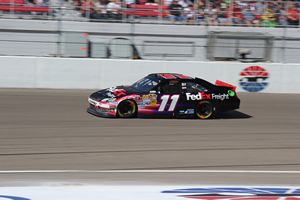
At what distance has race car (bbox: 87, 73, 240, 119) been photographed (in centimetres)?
1331

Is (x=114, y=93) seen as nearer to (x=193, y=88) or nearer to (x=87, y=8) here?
(x=193, y=88)

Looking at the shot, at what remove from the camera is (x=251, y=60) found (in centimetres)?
2091

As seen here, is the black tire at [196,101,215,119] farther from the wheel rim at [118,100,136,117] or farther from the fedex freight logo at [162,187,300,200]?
the fedex freight logo at [162,187,300,200]

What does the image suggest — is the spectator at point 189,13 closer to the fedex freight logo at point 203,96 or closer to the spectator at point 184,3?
the spectator at point 184,3

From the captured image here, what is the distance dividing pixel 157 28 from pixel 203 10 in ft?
6.75

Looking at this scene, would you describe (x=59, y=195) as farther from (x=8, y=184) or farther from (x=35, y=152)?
(x=35, y=152)

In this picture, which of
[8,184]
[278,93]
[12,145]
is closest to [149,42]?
[278,93]

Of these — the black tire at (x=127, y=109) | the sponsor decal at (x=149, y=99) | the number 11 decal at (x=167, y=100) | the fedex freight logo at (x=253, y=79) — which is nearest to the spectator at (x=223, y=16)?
the fedex freight logo at (x=253, y=79)

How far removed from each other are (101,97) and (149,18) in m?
9.92

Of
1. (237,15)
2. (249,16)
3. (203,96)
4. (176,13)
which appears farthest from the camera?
(249,16)

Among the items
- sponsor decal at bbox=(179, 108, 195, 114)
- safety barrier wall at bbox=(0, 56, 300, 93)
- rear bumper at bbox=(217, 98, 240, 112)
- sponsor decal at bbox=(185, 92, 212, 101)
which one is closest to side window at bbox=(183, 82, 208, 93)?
sponsor decal at bbox=(185, 92, 212, 101)

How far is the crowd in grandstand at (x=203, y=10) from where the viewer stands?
2217 centimetres

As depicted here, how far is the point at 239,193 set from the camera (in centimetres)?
745

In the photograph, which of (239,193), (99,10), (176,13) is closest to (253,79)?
(176,13)
